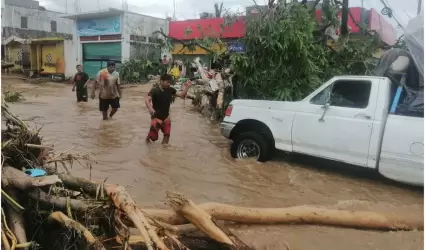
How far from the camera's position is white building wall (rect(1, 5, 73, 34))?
116ft

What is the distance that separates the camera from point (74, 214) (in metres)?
3.10

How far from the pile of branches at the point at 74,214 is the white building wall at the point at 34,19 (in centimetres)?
3436

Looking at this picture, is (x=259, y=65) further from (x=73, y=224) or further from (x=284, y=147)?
(x=73, y=224)

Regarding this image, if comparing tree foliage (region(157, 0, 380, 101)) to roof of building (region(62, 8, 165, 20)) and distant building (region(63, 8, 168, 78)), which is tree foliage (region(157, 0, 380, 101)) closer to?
distant building (region(63, 8, 168, 78))

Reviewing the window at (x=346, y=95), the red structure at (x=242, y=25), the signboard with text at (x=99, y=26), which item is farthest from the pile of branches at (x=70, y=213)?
the signboard with text at (x=99, y=26)

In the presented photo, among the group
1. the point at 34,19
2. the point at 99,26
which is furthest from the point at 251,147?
the point at 34,19

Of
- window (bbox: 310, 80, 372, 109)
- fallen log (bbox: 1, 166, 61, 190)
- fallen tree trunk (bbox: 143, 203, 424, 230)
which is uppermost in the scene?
window (bbox: 310, 80, 372, 109)

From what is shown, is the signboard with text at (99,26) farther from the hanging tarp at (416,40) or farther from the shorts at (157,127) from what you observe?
the hanging tarp at (416,40)

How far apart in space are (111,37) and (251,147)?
21531 millimetres

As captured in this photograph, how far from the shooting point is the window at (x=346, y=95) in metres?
6.02

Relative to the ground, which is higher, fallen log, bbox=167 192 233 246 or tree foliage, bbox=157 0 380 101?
tree foliage, bbox=157 0 380 101

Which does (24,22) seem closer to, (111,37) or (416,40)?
(111,37)

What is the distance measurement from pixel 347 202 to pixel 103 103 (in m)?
7.67

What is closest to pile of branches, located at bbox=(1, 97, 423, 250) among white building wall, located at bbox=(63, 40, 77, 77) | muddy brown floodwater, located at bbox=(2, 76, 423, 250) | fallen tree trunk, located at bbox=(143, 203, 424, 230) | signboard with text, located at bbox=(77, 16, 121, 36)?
fallen tree trunk, located at bbox=(143, 203, 424, 230)
